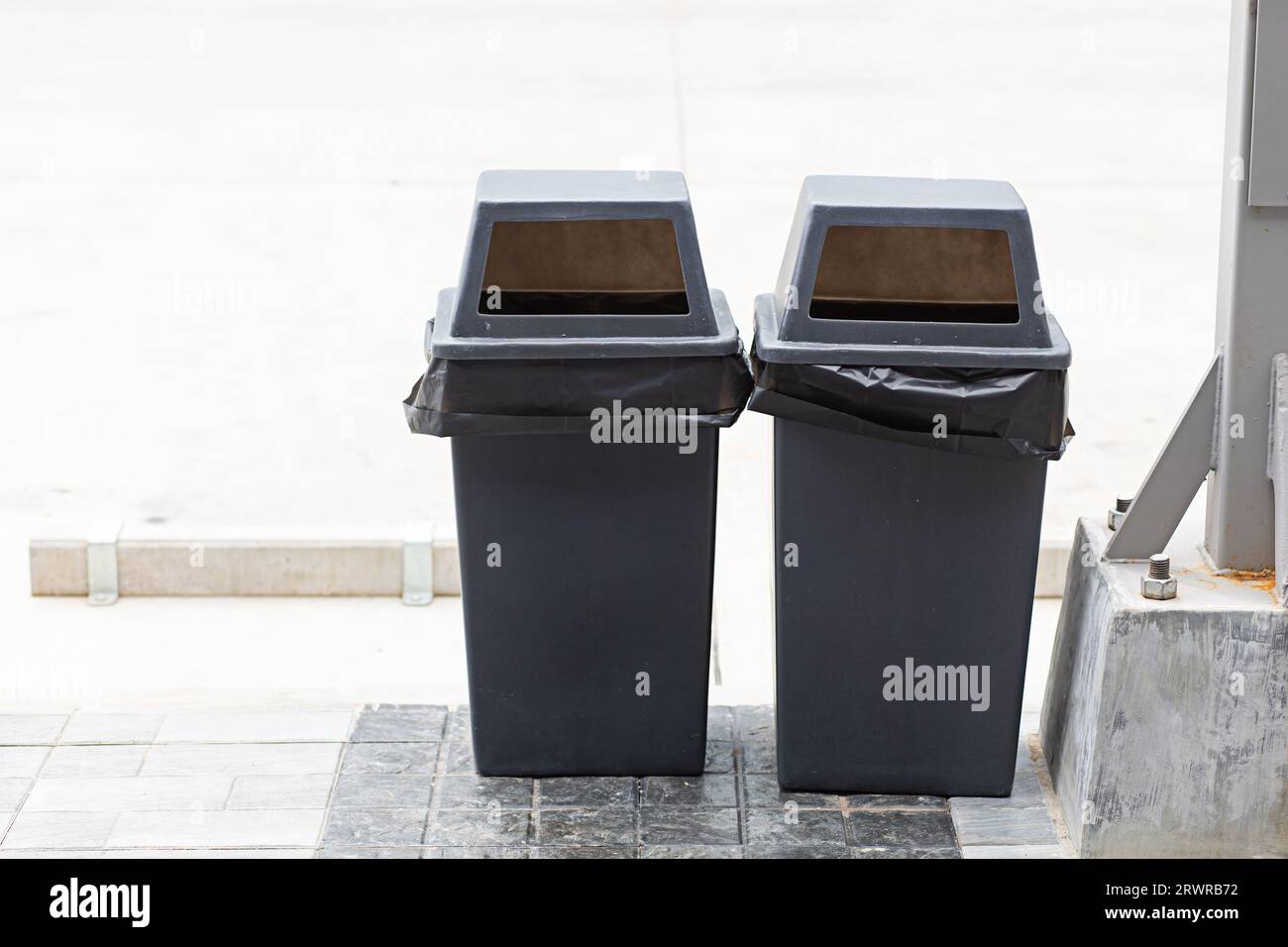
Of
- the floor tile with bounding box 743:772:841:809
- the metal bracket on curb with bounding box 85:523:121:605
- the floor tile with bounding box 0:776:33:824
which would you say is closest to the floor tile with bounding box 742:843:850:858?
the floor tile with bounding box 743:772:841:809

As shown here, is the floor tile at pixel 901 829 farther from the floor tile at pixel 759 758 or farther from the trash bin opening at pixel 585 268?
the trash bin opening at pixel 585 268

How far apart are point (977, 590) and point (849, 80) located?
469 inches

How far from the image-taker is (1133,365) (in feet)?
26.2

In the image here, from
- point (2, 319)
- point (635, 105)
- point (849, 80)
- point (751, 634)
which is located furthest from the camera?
point (849, 80)

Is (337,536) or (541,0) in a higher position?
(541,0)

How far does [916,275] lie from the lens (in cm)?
406

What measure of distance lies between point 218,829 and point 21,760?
2.18 feet

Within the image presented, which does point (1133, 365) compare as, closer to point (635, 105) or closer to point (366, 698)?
point (366, 698)

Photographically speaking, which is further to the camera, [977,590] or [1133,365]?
[1133,365]

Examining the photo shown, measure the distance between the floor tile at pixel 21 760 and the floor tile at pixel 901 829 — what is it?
210cm

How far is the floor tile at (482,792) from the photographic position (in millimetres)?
3992

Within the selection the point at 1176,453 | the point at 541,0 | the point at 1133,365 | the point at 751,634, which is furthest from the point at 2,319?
the point at 541,0

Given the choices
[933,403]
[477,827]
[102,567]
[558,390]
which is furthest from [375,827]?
[102,567]

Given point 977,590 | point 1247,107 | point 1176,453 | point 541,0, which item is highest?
point 541,0
